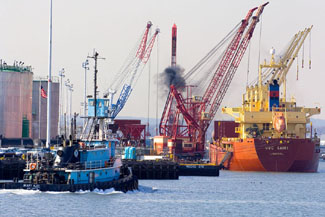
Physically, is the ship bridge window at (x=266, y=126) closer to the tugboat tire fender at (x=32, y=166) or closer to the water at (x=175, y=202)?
the water at (x=175, y=202)

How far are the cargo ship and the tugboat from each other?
5668 cm

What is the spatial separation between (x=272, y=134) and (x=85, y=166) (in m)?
70.0

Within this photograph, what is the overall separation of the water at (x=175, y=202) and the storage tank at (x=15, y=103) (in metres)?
76.6

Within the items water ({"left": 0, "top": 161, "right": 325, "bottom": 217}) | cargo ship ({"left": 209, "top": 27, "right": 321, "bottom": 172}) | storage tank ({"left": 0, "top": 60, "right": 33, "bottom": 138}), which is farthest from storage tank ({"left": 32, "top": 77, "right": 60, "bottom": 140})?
water ({"left": 0, "top": 161, "right": 325, "bottom": 217})

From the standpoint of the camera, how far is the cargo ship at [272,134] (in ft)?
422

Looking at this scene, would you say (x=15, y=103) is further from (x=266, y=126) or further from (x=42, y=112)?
(x=266, y=126)

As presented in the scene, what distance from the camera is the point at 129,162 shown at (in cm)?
10481

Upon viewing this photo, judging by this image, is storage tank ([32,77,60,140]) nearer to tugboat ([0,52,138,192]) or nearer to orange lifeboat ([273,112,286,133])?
orange lifeboat ([273,112,286,133])

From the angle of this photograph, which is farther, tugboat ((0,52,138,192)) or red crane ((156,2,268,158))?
red crane ((156,2,268,158))

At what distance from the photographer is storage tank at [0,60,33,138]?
6442 inches

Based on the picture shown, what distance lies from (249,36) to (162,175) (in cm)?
6312

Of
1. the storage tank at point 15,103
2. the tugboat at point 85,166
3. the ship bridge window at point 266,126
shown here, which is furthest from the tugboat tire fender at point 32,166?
the storage tank at point 15,103

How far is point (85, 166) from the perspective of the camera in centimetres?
6900

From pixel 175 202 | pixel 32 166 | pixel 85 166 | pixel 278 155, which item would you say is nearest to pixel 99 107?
pixel 85 166
